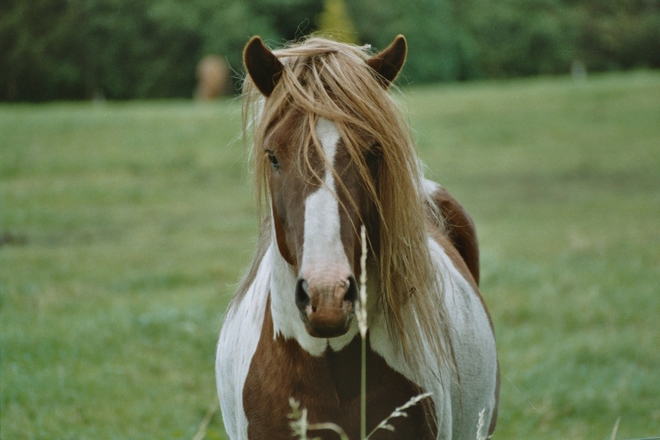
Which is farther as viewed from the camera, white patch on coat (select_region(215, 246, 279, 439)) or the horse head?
white patch on coat (select_region(215, 246, 279, 439))

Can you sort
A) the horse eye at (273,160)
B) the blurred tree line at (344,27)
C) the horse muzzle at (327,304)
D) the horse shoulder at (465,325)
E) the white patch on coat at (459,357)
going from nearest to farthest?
the horse muzzle at (327,304)
the horse eye at (273,160)
the white patch on coat at (459,357)
the horse shoulder at (465,325)
the blurred tree line at (344,27)

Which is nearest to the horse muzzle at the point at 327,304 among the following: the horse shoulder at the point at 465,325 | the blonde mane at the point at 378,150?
the blonde mane at the point at 378,150

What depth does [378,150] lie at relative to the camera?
2.15 meters

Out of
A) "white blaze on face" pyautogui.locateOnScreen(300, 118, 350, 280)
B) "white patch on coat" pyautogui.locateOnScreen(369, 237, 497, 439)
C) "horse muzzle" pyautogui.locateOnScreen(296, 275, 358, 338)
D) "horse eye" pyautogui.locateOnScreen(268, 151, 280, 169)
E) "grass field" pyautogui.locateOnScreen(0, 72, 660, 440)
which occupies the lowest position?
"grass field" pyautogui.locateOnScreen(0, 72, 660, 440)

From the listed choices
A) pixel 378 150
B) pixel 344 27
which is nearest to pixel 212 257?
pixel 378 150

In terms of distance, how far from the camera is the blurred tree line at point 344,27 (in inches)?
1321

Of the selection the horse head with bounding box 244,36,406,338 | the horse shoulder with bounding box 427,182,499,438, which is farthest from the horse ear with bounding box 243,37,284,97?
the horse shoulder with bounding box 427,182,499,438

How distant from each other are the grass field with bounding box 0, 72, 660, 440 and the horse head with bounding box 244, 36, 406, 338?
0.48 metres

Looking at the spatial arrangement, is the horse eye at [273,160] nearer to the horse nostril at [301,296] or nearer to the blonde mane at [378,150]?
the blonde mane at [378,150]

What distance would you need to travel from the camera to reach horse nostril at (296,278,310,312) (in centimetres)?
183

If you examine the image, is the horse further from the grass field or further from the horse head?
the grass field

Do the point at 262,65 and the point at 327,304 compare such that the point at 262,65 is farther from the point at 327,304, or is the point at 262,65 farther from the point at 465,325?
the point at 465,325

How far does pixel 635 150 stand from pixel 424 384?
16.2 meters

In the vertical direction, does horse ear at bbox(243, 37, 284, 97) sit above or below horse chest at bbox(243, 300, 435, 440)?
above
